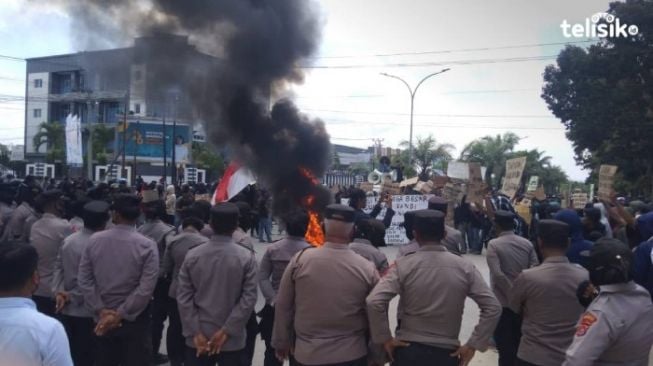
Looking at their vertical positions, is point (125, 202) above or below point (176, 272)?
above

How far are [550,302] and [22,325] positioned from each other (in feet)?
10.2

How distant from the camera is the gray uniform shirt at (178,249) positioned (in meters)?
5.61

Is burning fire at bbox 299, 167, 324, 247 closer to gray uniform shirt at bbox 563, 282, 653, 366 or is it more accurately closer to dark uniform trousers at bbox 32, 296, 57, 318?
dark uniform trousers at bbox 32, 296, 57, 318

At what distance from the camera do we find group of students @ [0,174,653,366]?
3076mm

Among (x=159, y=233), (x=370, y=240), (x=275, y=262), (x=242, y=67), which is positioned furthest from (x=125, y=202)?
(x=242, y=67)

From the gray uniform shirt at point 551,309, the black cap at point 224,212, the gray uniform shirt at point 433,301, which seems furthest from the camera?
the black cap at point 224,212

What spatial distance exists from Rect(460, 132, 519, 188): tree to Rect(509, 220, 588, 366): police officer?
44.3 m

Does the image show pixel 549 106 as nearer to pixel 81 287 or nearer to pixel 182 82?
pixel 182 82

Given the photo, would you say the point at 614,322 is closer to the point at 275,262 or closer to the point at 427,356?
the point at 427,356

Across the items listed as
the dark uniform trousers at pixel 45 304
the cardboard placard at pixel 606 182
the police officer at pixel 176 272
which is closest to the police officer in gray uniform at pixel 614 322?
the police officer at pixel 176 272

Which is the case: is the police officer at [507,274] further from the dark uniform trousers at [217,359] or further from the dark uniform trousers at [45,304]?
the dark uniform trousers at [45,304]

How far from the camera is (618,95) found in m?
28.3

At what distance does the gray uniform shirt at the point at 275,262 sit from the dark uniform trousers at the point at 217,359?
0.69 metres

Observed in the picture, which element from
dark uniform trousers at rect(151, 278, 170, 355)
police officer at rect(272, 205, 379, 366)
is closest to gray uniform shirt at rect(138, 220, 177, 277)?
dark uniform trousers at rect(151, 278, 170, 355)
